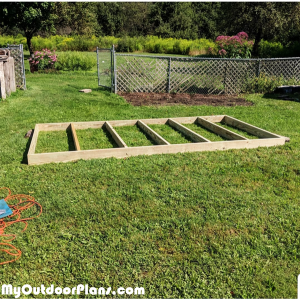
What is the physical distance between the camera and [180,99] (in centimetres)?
893

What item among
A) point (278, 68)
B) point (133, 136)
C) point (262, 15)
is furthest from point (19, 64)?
point (262, 15)

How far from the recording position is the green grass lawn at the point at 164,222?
215 centimetres

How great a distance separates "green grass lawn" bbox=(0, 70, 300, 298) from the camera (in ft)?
7.06

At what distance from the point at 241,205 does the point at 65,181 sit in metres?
1.99

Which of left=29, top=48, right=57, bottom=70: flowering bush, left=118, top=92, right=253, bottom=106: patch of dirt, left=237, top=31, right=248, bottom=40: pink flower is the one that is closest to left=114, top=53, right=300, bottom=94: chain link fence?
left=118, top=92, right=253, bottom=106: patch of dirt

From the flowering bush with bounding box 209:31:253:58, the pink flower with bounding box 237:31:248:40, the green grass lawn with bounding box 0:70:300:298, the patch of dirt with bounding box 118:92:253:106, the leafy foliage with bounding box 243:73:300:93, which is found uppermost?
the pink flower with bounding box 237:31:248:40

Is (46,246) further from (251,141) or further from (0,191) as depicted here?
(251,141)

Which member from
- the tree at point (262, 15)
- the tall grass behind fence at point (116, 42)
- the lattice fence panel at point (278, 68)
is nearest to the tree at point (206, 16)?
the tall grass behind fence at point (116, 42)

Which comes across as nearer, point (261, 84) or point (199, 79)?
point (261, 84)

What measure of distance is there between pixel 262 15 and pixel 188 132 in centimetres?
1229

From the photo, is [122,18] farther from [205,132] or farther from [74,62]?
[205,132]

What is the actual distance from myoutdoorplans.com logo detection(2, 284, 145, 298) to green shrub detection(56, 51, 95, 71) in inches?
568

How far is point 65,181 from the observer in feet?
11.5

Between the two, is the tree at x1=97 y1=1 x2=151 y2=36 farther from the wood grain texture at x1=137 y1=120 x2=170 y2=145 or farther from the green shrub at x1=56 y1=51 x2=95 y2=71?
the wood grain texture at x1=137 y1=120 x2=170 y2=145
